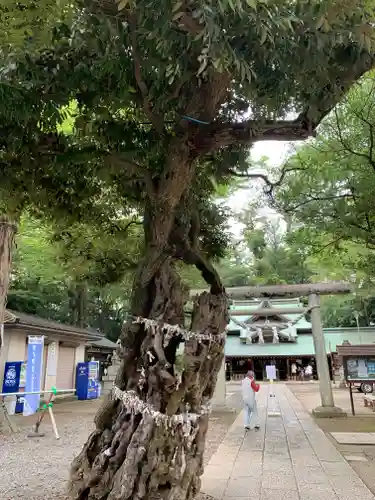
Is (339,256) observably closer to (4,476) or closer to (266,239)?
(4,476)

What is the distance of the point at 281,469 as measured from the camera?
595cm

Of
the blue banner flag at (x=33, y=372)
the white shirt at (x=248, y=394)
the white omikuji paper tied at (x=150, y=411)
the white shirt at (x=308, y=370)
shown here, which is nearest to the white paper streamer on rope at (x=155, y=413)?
the white omikuji paper tied at (x=150, y=411)

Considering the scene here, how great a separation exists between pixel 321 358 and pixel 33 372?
29.7 feet

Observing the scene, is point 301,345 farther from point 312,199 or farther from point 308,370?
point 312,199

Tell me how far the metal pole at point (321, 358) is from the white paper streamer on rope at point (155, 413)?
9.38m

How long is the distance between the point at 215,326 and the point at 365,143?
16.6 ft

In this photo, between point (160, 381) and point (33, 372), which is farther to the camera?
point (33, 372)

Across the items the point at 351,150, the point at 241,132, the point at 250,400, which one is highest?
the point at 351,150

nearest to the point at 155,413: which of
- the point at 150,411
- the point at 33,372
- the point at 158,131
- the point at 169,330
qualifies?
the point at 150,411

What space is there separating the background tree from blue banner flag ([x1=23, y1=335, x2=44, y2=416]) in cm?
961

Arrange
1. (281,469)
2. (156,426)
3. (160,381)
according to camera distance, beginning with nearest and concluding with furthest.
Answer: (156,426) → (160,381) → (281,469)

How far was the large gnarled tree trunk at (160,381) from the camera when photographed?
11.5 ft

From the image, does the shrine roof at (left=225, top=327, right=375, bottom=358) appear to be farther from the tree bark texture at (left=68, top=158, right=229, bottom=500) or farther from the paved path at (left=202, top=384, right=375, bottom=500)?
the tree bark texture at (left=68, top=158, right=229, bottom=500)

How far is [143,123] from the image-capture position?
4344mm
